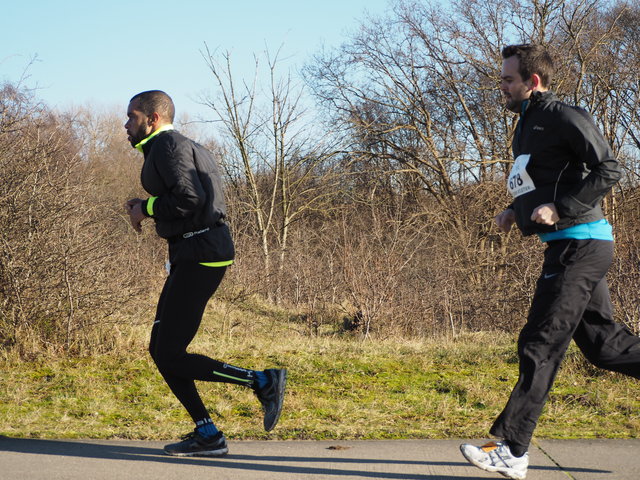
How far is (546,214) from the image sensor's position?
3.35 meters

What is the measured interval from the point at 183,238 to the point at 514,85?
1.89 m

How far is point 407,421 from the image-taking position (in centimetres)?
473

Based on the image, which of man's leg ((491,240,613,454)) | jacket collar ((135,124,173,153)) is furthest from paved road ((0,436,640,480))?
jacket collar ((135,124,173,153))

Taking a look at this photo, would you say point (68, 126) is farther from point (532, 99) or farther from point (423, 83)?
point (423, 83)

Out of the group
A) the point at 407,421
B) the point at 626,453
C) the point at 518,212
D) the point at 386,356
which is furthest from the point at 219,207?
the point at 386,356

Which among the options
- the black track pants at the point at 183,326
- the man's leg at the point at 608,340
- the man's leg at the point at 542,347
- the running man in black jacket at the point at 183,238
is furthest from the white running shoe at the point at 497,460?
the black track pants at the point at 183,326

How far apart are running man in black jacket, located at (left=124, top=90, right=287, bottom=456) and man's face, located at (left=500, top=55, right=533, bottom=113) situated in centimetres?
162

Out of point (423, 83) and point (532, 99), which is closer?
point (532, 99)

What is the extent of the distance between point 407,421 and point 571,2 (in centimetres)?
1853

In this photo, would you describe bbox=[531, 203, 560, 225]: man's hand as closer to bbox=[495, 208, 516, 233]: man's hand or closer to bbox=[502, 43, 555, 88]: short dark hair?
bbox=[495, 208, 516, 233]: man's hand

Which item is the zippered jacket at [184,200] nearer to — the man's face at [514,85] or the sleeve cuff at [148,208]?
the sleeve cuff at [148,208]

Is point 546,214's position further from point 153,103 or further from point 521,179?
point 153,103

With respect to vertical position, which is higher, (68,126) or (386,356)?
(68,126)

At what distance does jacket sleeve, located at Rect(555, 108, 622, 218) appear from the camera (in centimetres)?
333
